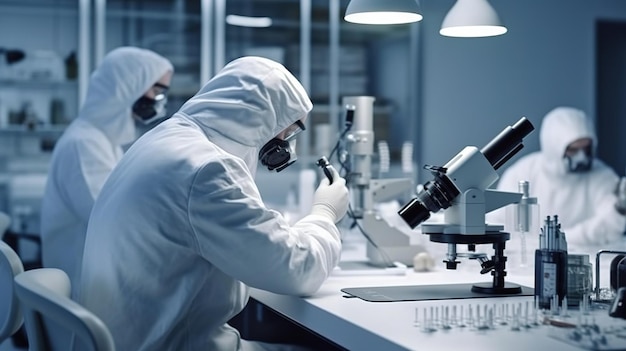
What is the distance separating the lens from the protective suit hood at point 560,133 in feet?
12.6

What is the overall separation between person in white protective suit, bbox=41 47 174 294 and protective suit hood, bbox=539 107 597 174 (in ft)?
6.47

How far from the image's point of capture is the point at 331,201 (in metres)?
1.93

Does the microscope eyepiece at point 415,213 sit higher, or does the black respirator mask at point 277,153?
the black respirator mask at point 277,153

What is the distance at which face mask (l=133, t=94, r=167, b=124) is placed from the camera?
3.09 metres

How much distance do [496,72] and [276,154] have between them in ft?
12.8

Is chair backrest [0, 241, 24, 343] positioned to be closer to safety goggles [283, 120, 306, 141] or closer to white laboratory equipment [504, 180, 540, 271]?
safety goggles [283, 120, 306, 141]

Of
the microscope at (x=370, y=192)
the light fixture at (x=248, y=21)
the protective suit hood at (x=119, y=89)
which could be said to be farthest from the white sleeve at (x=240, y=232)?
the light fixture at (x=248, y=21)

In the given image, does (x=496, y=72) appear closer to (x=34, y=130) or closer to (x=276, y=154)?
(x=34, y=130)

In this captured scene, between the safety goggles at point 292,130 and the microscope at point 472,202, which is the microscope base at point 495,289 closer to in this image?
the microscope at point 472,202

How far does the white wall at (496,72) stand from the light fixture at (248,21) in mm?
1094

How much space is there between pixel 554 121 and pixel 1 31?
11.2 feet

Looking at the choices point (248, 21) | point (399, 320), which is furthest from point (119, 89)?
point (248, 21)

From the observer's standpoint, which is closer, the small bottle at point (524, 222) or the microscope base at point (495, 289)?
the microscope base at point (495, 289)

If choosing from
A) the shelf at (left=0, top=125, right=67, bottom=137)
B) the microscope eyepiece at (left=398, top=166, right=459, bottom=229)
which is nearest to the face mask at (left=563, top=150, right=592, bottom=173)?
the microscope eyepiece at (left=398, top=166, right=459, bottom=229)
